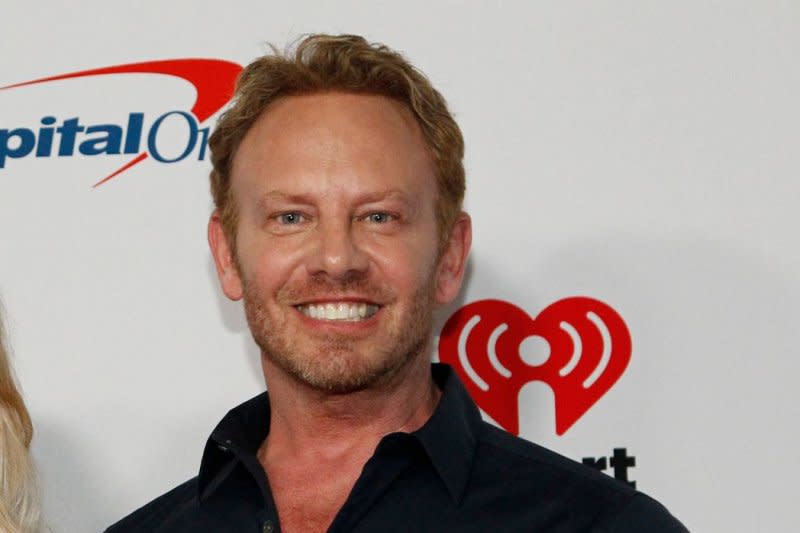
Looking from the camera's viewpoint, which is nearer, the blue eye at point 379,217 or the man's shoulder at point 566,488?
the man's shoulder at point 566,488

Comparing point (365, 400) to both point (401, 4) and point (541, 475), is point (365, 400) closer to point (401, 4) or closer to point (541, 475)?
point (541, 475)

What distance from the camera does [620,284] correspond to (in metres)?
2.12

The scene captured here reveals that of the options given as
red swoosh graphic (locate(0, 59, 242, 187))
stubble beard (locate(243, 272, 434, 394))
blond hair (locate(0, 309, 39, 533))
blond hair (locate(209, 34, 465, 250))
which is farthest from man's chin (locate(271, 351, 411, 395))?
red swoosh graphic (locate(0, 59, 242, 187))

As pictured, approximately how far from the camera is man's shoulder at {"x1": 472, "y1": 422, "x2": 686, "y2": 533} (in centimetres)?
163

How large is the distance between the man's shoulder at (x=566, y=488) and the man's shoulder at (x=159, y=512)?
459 mm

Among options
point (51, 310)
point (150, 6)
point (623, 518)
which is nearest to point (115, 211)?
point (51, 310)

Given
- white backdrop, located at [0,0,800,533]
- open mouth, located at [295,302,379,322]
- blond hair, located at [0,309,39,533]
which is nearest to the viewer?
open mouth, located at [295,302,379,322]

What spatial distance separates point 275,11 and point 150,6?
0.22m

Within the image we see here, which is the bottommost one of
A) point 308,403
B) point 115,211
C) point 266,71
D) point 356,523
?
point 356,523

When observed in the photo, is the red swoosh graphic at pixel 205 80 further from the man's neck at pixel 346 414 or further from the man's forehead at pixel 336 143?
the man's neck at pixel 346 414

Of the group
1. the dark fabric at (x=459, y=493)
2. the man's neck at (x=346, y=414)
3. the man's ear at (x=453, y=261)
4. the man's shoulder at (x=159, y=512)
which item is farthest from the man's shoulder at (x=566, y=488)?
the man's shoulder at (x=159, y=512)

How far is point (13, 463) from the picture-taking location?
6.13 feet

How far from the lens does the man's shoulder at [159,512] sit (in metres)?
1.91

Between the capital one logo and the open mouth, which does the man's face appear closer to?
the open mouth
